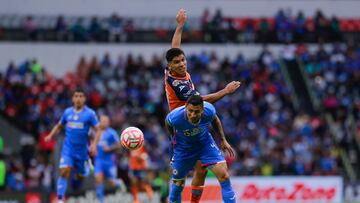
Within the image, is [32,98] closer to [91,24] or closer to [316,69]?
[91,24]

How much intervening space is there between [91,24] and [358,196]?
17.5m

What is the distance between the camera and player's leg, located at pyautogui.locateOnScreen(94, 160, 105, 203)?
20.6 meters

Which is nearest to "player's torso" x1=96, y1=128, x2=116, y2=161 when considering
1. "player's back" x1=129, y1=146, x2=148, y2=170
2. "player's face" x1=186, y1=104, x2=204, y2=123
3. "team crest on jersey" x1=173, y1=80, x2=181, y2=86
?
"player's back" x1=129, y1=146, x2=148, y2=170

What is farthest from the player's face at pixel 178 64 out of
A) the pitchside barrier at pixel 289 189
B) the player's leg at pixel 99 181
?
the pitchside barrier at pixel 289 189

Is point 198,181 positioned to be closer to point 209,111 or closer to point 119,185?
point 209,111

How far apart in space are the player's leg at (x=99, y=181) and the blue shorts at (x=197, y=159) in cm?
728

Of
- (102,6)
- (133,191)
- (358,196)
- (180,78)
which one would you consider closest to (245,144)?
(358,196)

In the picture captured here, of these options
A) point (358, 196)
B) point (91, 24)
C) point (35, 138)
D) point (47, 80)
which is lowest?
point (358, 196)

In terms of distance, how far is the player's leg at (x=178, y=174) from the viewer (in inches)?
532

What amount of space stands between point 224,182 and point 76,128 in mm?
5728

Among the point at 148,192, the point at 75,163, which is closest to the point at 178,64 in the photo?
the point at 75,163

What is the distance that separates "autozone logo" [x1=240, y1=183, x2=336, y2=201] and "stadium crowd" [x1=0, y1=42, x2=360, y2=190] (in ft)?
4.17

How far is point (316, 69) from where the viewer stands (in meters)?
38.7

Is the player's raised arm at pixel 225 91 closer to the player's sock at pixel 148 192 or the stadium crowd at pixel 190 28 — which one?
the player's sock at pixel 148 192
